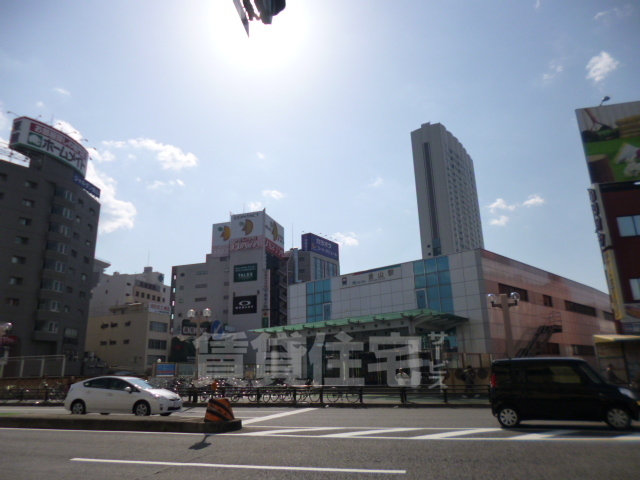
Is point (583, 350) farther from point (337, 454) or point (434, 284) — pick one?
point (337, 454)

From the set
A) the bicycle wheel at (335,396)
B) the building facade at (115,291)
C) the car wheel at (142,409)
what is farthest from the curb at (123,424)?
the building facade at (115,291)

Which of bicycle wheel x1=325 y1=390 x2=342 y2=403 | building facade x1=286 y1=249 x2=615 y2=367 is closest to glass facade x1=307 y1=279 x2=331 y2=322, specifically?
building facade x1=286 y1=249 x2=615 y2=367

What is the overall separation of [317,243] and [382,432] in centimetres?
10752

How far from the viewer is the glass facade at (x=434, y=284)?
1421 inches

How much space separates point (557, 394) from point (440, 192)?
121845 millimetres

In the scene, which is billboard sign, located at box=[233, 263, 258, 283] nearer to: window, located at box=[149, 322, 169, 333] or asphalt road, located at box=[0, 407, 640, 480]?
window, located at box=[149, 322, 169, 333]

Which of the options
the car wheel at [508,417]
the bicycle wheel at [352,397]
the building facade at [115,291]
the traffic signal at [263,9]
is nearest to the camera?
the traffic signal at [263,9]

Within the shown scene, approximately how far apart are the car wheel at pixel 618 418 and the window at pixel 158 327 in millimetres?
73841

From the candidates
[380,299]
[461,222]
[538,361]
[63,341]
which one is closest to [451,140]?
[461,222]

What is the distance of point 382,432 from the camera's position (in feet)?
33.8

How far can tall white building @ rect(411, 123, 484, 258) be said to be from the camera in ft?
408

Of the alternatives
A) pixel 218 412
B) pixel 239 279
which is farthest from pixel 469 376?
pixel 239 279

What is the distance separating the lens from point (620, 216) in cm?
2972

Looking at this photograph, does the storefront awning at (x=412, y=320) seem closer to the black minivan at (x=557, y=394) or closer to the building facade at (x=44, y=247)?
the black minivan at (x=557, y=394)
